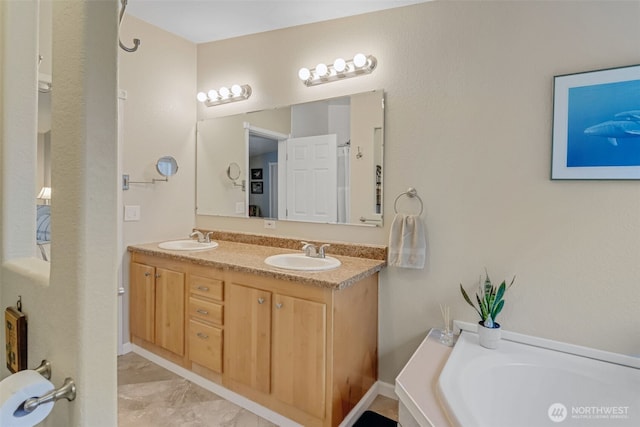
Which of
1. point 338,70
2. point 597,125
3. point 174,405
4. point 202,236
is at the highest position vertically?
point 338,70

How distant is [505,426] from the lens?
1482 mm

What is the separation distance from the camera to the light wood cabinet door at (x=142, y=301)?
255 cm

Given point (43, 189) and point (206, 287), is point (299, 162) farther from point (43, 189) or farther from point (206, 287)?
point (43, 189)

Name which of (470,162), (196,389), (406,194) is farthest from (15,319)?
(470,162)

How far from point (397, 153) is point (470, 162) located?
442mm

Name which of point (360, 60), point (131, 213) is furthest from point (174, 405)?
point (360, 60)

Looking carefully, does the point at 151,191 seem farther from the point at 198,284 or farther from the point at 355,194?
the point at 355,194

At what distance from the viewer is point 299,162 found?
100.0 inches

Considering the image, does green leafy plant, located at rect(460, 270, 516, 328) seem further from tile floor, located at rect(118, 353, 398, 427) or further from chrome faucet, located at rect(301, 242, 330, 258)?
chrome faucet, located at rect(301, 242, 330, 258)

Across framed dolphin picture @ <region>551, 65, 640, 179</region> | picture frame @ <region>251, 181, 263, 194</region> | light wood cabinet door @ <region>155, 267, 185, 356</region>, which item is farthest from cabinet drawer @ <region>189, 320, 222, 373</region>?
framed dolphin picture @ <region>551, 65, 640, 179</region>

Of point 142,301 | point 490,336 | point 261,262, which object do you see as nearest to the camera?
point 490,336

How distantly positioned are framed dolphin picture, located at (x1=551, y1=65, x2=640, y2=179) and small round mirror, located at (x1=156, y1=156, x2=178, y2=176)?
8.86 ft

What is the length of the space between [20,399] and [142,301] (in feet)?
7.21

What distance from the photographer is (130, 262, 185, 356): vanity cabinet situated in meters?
2.38
